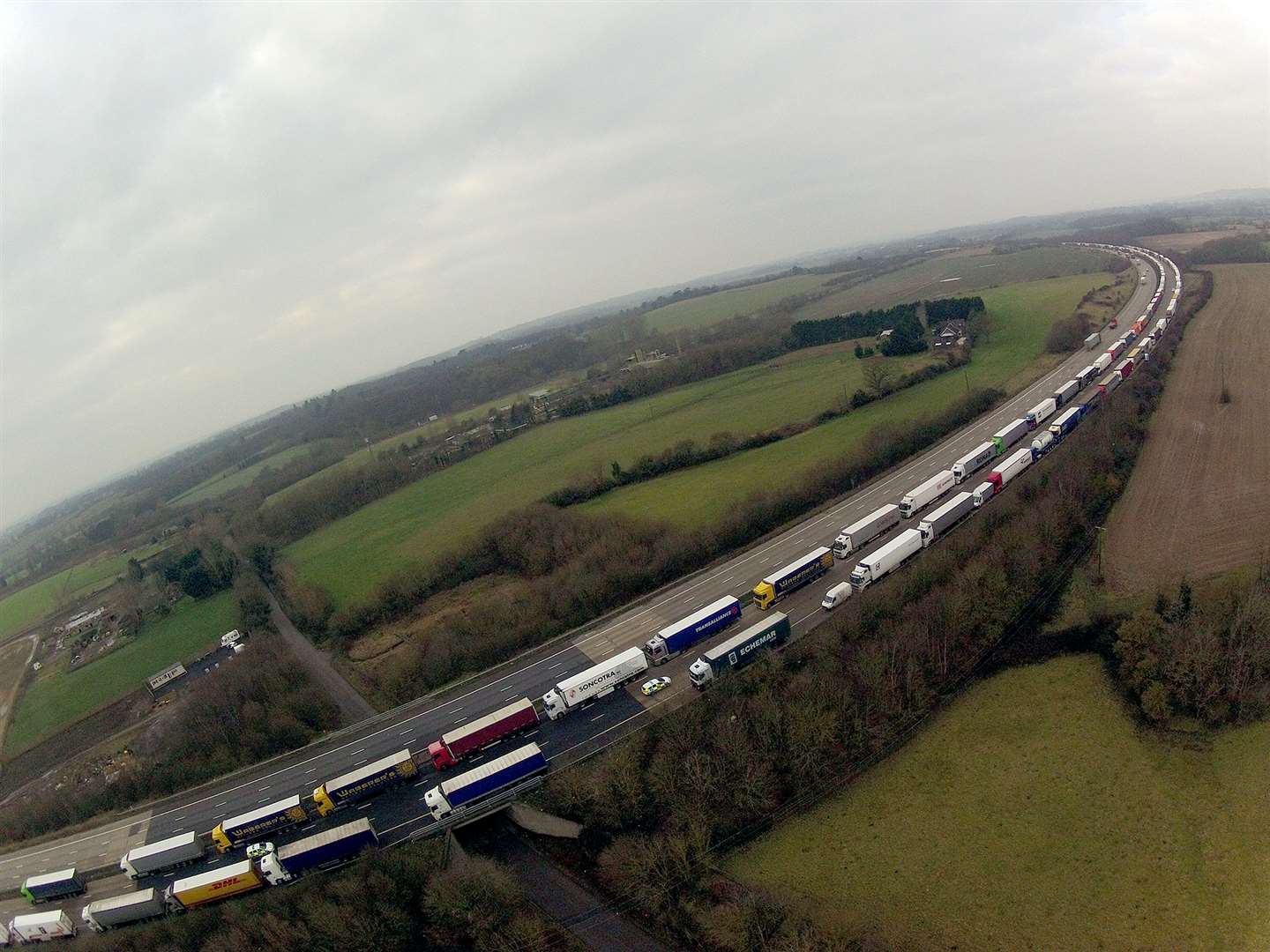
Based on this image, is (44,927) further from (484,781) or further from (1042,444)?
(1042,444)

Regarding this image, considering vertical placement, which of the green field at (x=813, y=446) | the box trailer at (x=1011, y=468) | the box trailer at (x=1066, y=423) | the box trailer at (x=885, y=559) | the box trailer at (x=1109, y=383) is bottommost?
the box trailer at (x=885, y=559)

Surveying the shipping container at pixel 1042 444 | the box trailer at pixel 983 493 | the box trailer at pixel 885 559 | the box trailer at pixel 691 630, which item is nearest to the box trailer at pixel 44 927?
the box trailer at pixel 691 630

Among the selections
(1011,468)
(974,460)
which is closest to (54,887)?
(974,460)

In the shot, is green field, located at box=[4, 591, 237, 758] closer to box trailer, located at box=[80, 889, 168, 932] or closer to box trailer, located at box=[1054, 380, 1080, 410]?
box trailer, located at box=[80, 889, 168, 932]

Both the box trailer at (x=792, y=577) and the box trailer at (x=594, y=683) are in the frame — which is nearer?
the box trailer at (x=594, y=683)

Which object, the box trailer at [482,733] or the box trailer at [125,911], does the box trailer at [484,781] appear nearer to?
the box trailer at [482,733]

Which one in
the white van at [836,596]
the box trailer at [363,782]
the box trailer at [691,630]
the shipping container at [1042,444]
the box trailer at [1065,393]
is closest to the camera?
the box trailer at [363,782]
